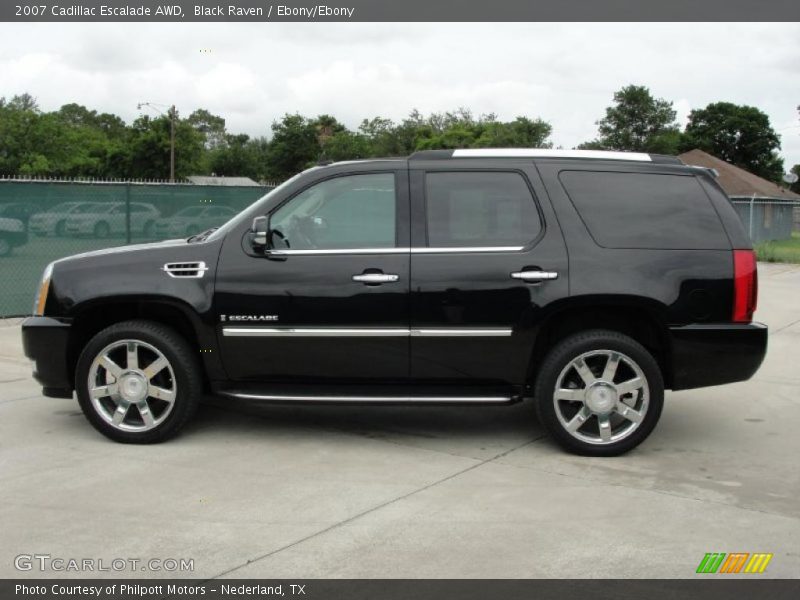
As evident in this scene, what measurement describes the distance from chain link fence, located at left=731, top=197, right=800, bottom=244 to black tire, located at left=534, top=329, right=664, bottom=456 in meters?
26.4

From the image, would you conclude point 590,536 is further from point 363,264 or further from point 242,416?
point 242,416

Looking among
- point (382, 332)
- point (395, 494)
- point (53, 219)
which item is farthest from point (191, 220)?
point (395, 494)

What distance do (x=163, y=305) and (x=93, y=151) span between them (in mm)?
83491

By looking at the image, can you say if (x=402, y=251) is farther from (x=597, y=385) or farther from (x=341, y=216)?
(x=597, y=385)

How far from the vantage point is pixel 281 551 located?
413cm

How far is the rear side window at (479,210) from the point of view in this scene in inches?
225

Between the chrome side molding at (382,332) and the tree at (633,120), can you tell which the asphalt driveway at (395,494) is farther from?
the tree at (633,120)

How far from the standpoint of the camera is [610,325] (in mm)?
5891

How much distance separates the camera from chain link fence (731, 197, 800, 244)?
33.3 meters

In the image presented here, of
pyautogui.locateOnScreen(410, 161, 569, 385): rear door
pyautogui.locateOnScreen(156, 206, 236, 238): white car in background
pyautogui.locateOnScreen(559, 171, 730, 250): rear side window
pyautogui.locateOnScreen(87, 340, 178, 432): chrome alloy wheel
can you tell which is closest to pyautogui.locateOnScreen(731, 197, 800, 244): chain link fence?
pyautogui.locateOnScreen(156, 206, 236, 238): white car in background

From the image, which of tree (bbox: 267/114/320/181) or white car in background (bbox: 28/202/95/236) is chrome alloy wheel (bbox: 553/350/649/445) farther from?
tree (bbox: 267/114/320/181)
